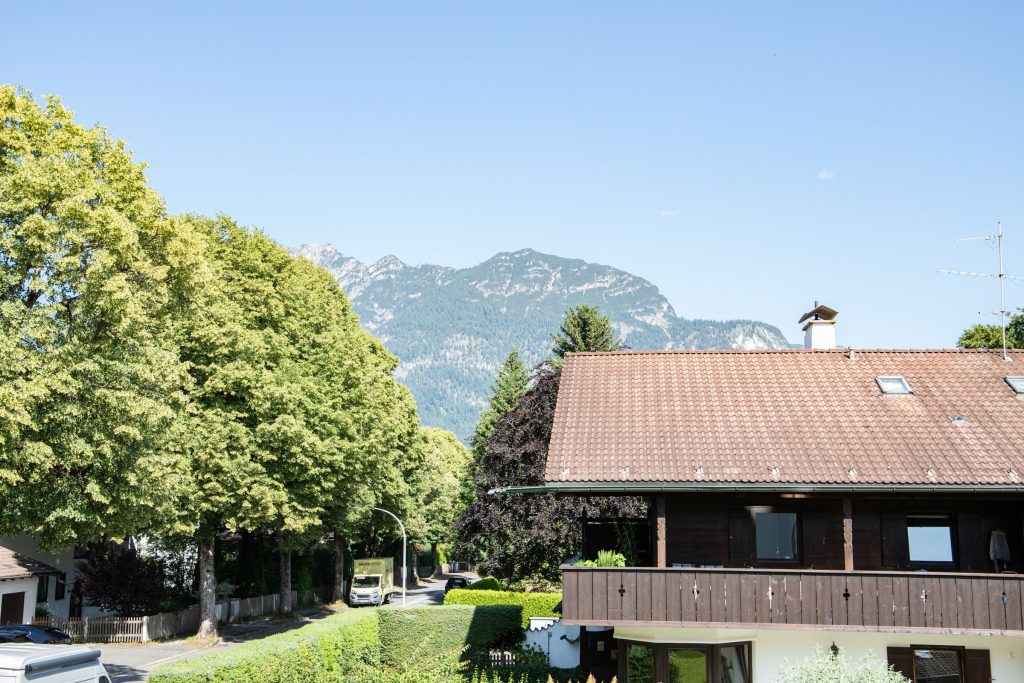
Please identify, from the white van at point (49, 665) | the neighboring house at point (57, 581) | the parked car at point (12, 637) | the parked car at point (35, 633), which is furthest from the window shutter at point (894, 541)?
the neighboring house at point (57, 581)

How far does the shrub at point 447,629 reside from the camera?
98.4 feet

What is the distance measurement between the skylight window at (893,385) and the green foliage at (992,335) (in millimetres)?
24430

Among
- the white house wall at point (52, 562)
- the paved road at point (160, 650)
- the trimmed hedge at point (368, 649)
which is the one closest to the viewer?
the trimmed hedge at point (368, 649)

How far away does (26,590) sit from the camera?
35375mm

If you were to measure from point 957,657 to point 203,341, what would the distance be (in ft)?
87.1

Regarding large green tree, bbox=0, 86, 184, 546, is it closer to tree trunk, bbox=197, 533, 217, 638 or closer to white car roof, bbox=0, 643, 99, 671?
white car roof, bbox=0, 643, 99, 671

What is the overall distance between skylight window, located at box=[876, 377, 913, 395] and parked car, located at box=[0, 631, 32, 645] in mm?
25067

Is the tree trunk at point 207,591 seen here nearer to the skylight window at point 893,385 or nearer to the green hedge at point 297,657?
the green hedge at point 297,657

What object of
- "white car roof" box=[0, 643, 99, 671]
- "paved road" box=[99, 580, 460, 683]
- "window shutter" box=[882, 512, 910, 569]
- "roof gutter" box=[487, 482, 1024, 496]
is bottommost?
"paved road" box=[99, 580, 460, 683]

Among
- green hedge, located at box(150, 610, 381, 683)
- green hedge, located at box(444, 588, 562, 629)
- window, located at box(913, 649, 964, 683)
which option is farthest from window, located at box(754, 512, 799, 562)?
green hedge, located at box(444, 588, 562, 629)

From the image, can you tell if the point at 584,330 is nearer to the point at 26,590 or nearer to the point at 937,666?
the point at 26,590

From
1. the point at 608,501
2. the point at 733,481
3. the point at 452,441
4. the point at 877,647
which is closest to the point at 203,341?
the point at 608,501

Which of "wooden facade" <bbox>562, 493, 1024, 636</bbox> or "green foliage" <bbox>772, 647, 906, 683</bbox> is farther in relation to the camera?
"wooden facade" <bbox>562, 493, 1024, 636</bbox>

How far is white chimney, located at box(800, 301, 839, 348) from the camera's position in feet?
88.9
